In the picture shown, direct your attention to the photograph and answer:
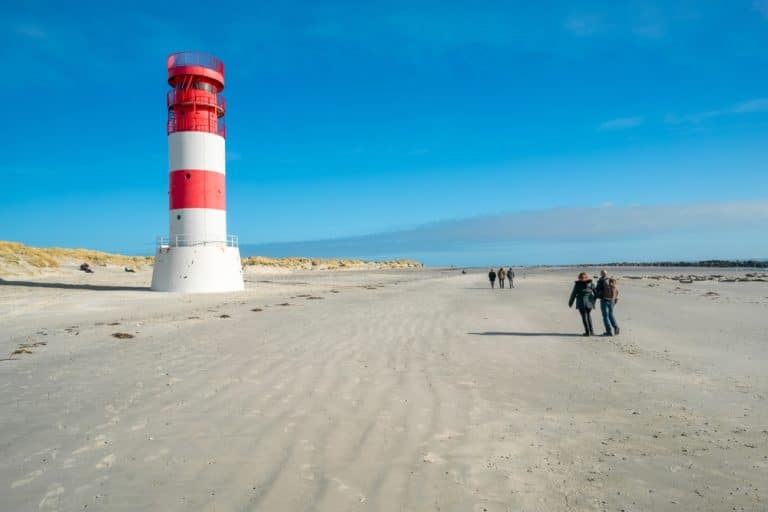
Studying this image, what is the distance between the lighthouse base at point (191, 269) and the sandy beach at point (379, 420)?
11.4m

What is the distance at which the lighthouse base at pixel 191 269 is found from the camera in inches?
952

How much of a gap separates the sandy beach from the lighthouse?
11.5 metres

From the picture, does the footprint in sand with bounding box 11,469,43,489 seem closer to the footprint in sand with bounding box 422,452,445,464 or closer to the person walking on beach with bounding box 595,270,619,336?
the footprint in sand with bounding box 422,452,445,464

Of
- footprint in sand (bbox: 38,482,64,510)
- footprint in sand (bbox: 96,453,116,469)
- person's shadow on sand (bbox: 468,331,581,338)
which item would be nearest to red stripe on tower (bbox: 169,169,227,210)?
person's shadow on sand (bbox: 468,331,581,338)

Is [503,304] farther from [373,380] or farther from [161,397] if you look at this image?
[161,397]

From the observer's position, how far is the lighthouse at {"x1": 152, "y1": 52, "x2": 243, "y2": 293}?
24031 millimetres

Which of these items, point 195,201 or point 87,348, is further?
point 195,201

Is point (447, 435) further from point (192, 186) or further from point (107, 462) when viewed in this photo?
point (192, 186)

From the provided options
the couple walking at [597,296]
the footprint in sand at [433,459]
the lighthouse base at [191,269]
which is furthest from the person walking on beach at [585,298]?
the lighthouse base at [191,269]

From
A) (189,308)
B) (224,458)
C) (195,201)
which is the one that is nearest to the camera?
(224,458)

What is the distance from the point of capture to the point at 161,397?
6797 mm

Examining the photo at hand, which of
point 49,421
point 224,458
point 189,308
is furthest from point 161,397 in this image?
point 189,308

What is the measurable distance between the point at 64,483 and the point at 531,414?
5173 mm

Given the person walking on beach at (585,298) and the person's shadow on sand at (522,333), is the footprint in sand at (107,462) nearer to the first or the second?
the person's shadow on sand at (522,333)
